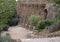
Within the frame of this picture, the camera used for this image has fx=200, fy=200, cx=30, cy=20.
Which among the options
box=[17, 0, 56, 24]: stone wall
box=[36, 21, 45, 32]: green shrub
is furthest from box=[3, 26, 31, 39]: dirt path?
box=[17, 0, 56, 24]: stone wall

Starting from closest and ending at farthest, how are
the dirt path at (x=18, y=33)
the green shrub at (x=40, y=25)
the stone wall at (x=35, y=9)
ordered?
the dirt path at (x=18, y=33), the green shrub at (x=40, y=25), the stone wall at (x=35, y=9)

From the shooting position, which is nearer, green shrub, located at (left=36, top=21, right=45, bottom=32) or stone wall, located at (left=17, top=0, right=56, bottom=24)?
green shrub, located at (left=36, top=21, right=45, bottom=32)

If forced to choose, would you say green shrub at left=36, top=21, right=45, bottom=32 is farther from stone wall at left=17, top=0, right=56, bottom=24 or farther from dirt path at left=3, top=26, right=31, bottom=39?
stone wall at left=17, top=0, right=56, bottom=24

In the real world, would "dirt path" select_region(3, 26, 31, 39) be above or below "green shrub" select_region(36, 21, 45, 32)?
below

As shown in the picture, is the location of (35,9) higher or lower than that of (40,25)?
lower

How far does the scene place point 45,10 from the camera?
16.9 meters

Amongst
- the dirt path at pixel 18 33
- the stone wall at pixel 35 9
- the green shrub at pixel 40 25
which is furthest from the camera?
the stone wall at pixel 35 9

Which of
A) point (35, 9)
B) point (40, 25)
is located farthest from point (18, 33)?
point (35, 9)

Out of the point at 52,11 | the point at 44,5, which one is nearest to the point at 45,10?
Result: the point at 44,5

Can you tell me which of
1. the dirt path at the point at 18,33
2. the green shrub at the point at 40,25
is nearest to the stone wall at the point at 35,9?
the green shrub at the point at 40,25

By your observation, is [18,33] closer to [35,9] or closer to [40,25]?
[40,25]

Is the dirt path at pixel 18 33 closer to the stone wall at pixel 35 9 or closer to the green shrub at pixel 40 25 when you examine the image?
the green shrub at pixel 40 25

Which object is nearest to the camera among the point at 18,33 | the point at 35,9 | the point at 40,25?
the point at 40,25

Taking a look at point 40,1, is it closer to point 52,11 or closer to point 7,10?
point 52,11
